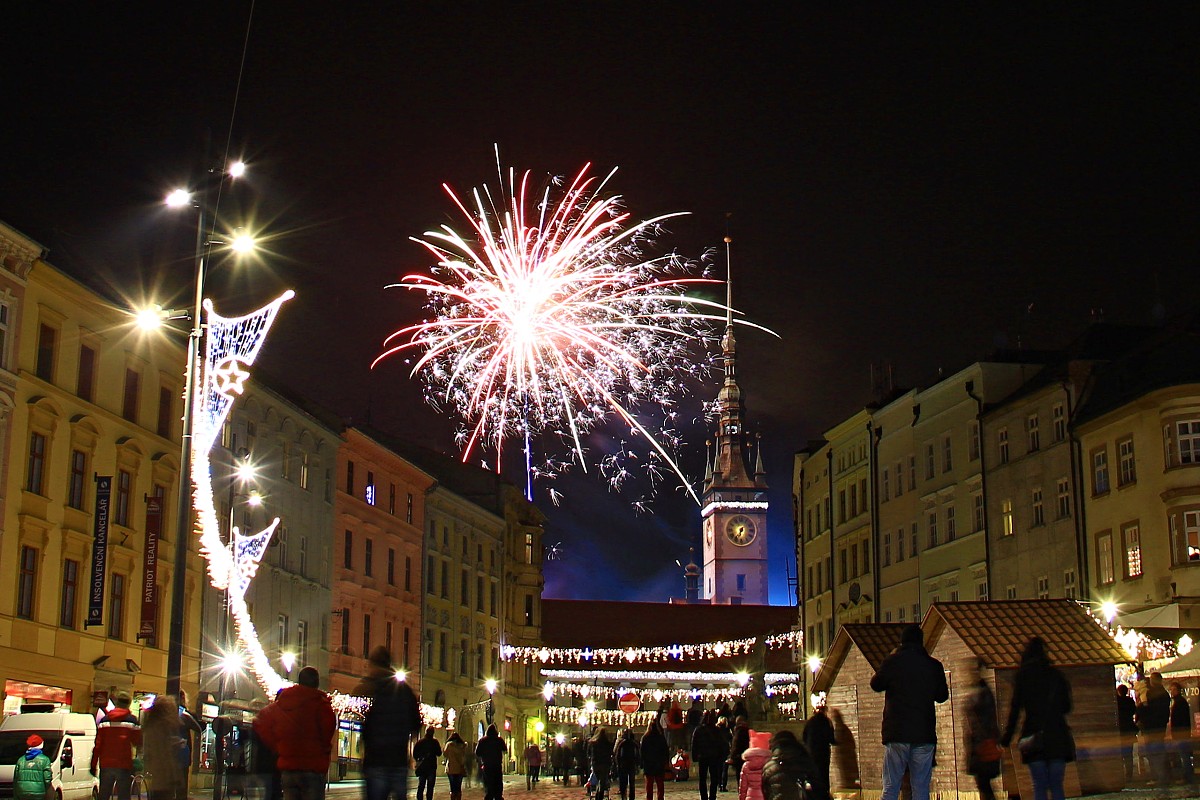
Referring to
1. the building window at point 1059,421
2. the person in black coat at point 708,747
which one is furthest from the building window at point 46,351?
the building window at point 1059,421

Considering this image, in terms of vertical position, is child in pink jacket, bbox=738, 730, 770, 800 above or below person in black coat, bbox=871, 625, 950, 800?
below

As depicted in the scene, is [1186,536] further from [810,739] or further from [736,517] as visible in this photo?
[736,517]

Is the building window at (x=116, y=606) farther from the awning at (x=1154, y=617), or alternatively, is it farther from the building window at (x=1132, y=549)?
the building window at (x=1132, y=549)

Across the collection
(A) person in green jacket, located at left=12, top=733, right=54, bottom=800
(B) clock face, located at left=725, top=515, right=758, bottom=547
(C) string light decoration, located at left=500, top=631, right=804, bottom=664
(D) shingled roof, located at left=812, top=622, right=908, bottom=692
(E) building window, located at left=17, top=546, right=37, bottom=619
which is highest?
(B) clock face, located at left=725, top=515, right=758, bottom=547

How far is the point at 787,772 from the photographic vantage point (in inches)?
594

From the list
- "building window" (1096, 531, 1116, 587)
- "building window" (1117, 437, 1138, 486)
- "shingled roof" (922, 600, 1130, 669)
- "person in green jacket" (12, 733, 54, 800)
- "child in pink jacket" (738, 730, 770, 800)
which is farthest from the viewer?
"building window" (1096, 531, 1116, 587)

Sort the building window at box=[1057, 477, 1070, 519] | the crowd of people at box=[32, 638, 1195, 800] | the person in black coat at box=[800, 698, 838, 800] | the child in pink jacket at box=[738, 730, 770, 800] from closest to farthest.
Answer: the crowd of people at box=[32, 638, 1195, 800]
the child in pink jacket at box=[738, 730, 770, 800]
the person in black coat at box=[800, 698, 838, 800]
the building window at box=[1057, 477, 1070, 519]

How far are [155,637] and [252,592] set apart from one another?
6.53 m

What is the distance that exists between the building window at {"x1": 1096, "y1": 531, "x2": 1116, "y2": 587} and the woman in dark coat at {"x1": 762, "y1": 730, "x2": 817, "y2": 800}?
26.3m

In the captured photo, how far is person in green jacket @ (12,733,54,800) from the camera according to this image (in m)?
20.8

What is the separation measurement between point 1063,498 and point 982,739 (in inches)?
1138

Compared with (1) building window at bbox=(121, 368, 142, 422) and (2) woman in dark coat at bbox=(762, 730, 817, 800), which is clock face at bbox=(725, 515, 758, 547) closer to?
(1) building window at bbox=(121, 368, 142, 422)

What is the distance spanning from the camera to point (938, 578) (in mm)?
51281

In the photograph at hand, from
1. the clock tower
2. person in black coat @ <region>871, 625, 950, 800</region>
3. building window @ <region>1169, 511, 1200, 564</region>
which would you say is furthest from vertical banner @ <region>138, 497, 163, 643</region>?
the clock tower
